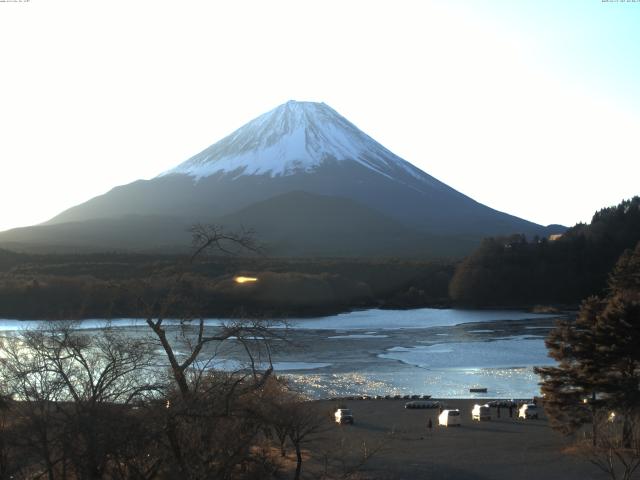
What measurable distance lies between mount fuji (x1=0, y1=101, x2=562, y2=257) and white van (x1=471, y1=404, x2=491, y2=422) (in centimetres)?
4543

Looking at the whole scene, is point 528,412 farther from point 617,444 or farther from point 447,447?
point 617,444

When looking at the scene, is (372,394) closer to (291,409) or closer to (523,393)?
(523,393)

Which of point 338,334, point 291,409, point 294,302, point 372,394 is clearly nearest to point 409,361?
point 372,394

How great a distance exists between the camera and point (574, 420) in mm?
12453

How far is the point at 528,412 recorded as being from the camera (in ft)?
50.7

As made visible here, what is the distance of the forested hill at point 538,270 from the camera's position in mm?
50500

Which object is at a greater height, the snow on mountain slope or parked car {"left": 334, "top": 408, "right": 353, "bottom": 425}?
the snow on mountain slope

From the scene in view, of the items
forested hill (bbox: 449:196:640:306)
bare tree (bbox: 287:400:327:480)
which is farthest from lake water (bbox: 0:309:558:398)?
forested hill (bbox: 449:196:640:306)

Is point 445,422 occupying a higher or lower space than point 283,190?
lower

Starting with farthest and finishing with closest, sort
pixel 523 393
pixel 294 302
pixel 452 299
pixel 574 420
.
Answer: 1. pixel 452 299
2. pixel 294 302
3. pixel 523 393
4. pixel 574 420

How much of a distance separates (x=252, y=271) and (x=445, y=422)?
30.3 metres

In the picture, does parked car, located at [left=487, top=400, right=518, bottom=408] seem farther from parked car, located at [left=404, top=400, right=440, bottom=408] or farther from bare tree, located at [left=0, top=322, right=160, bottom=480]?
bare tree, located at [left=0, top=322, right=160, bottom=480]

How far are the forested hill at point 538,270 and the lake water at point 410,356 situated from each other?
387 inches

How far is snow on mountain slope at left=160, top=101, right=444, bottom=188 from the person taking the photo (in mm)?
106750
